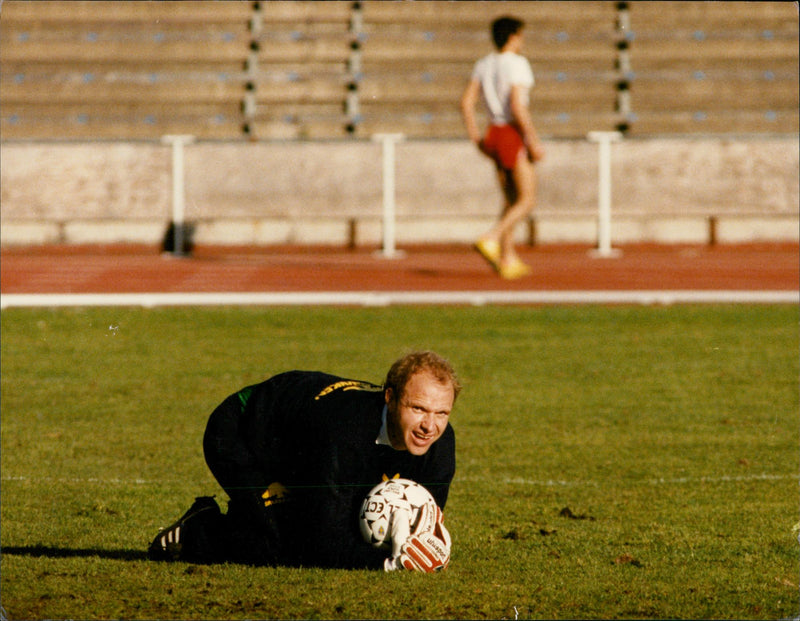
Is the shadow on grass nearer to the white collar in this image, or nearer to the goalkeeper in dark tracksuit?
the goalkeeper in dark tracksuit

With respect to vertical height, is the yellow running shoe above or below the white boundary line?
above

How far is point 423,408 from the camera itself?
14.4ft

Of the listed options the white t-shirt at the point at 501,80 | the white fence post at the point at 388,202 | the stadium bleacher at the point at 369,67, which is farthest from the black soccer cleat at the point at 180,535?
the stadium bleacher at the point at 369,67

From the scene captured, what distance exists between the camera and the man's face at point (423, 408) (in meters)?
4.37

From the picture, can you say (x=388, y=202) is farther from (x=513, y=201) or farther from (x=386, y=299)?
(x=386, y=299)

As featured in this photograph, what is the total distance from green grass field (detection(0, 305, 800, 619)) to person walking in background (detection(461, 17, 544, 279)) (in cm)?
138

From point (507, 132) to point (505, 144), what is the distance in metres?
0.13

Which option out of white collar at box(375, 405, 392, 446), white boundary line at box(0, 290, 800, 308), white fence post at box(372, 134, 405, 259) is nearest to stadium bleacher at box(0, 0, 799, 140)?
white fence post at box(372, 134, 405, 259)

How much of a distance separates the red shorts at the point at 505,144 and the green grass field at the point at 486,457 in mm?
1915

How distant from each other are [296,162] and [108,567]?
1512cm

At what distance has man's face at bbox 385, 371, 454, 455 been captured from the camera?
4.37 meters

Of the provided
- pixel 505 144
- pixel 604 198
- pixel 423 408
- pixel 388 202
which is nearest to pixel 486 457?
pixel 423 408

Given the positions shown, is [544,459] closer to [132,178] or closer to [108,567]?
[108,567]

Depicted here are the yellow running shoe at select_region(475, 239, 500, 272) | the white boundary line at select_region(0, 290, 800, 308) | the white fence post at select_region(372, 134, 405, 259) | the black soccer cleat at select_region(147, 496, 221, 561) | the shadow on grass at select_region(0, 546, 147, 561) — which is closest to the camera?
the black soccer cleat at select_region(147, 496, 221, 561)
